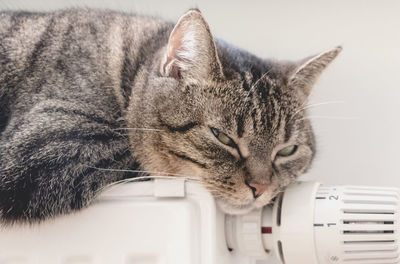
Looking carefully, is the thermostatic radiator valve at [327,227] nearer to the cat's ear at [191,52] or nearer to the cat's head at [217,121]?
the cat's head at [217,121]

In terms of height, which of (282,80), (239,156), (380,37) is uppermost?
(380,37)

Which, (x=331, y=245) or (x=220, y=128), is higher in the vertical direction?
(x=220, y=128)

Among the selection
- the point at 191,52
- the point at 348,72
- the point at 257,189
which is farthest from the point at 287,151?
the point at 348,72

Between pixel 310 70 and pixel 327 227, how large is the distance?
1.19 feet

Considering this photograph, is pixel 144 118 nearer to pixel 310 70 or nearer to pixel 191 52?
pixel 191 52

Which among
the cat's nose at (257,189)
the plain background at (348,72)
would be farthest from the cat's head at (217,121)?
the plain background at (348,72)

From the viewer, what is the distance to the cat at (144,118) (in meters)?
0.92

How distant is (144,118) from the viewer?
1.01 meters

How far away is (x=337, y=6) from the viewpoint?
1396mm

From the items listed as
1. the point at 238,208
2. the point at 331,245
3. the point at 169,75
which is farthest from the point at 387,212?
the point at 169,75

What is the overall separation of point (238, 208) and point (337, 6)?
2.39 ft

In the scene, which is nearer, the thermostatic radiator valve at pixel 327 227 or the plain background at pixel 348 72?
the thermostatic radiator valve at pixel 327 227

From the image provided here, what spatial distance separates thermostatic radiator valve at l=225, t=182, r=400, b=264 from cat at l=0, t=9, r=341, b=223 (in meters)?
0.05

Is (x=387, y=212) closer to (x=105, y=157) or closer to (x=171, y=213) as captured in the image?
(x=171, y=213)
